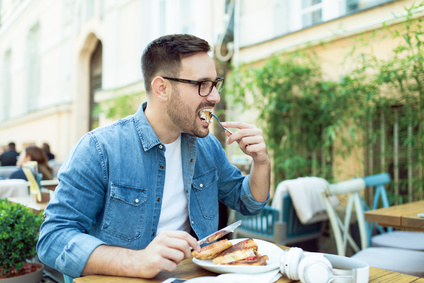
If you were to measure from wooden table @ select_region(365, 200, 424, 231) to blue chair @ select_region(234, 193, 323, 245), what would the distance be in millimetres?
994

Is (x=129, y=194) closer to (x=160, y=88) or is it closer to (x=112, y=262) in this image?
(x=112, y=262)

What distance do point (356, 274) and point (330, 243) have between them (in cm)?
331

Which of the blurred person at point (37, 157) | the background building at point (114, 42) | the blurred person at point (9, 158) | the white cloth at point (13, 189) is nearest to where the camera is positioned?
the white cloth at point (13, 189)

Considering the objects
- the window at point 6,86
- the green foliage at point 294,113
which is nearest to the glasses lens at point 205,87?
the green foliage at point 294,113

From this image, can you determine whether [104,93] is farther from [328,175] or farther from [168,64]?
[168,64]

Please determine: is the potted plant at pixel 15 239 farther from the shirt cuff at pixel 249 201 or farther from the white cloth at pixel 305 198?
the white cloth at pixel 305 198

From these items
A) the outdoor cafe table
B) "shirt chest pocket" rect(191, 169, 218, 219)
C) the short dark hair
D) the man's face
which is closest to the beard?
the man's face

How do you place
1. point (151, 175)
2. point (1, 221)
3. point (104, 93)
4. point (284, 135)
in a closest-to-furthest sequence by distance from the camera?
point (151, 175) → point (1, 221) → point (284, 135) → point (104, 93)

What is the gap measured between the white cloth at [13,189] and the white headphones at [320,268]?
130 inches

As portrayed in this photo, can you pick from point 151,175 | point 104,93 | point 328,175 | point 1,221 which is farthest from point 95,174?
point 104,93

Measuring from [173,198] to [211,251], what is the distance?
46 cm

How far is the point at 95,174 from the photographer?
1.35m

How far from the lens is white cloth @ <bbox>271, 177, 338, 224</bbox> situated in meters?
3.30

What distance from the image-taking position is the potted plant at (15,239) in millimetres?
2301
